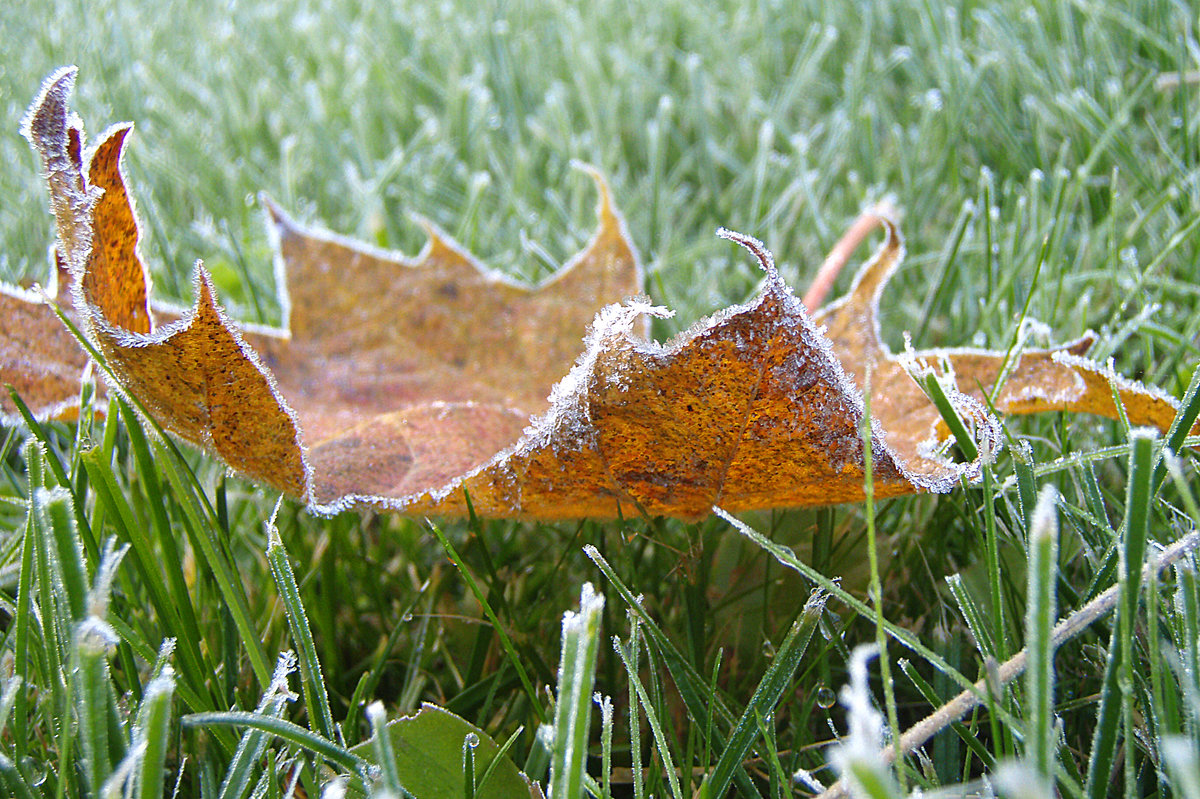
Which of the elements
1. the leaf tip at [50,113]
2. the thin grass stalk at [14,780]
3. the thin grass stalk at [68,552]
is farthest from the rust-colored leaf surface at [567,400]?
the thin grass stalk at [14,780]

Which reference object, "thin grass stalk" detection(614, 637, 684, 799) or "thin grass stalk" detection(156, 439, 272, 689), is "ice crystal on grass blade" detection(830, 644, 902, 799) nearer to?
"thin grass stalk" detection(614, 637, 684, 799)

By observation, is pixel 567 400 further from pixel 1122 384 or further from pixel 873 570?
pixel 1122 384

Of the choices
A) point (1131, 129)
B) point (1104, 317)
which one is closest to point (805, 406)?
Result: point (1104, 317)

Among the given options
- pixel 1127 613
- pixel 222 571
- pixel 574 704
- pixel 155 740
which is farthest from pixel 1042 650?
pixel 222 571

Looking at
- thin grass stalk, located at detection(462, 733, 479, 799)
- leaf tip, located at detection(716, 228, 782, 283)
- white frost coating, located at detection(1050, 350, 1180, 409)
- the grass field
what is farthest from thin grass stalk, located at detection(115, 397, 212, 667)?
white frost coating, located at detection(1050, 350, 1180, 409)

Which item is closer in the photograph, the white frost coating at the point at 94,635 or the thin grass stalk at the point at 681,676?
the white frost coating at the point at 94,635

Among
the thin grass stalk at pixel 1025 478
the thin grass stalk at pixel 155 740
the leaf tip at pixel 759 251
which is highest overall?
the leaf tip at pixel 759 251

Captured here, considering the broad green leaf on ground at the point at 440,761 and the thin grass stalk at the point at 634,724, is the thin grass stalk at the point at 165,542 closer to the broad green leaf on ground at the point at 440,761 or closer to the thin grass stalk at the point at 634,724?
the broad green leaf on ground at the point at 440,761
